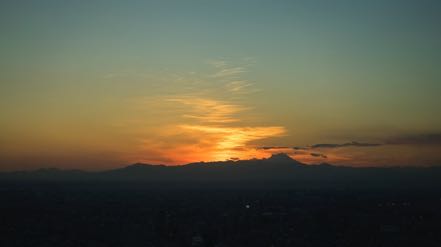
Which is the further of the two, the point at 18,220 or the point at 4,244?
the point at 18,220

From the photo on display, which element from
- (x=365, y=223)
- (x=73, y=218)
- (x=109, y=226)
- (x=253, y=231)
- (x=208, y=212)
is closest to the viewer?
(x=253, y=231)

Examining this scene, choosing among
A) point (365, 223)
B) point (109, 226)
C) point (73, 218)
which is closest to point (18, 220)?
point (73, 218)

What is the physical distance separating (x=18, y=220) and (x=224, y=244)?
35.9 m

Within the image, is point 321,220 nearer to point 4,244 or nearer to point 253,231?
point 253,231

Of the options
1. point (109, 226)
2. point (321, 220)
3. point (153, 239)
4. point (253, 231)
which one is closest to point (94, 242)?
point (153, 239)

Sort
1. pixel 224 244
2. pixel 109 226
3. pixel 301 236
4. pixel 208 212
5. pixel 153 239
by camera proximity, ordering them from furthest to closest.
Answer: pixel 208 212 → pixel 109 226 → pixel 301 236 → pixel 153 239 → pixel 224 244

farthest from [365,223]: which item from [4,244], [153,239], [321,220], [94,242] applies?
[4,244]

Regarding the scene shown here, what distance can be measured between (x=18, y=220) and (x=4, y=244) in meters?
22.8

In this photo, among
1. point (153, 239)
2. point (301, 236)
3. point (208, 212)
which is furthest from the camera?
point (208, 212)

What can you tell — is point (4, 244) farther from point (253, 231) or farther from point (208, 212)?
point (208, 212)

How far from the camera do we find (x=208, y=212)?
288ft

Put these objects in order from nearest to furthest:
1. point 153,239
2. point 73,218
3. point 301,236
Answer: point 153,239 → point 301,236 → point 73,218

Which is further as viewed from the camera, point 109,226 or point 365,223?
point 365,223

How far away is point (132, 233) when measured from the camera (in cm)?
6034
